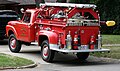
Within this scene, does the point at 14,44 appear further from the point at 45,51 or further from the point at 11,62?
the point at 11,62

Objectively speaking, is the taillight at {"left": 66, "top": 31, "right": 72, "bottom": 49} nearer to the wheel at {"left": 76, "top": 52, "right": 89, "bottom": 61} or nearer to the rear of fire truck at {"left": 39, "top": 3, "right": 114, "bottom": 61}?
the rear of fire truck at {"left": 39, "top": 3, "right": 114, "bottom": 61}

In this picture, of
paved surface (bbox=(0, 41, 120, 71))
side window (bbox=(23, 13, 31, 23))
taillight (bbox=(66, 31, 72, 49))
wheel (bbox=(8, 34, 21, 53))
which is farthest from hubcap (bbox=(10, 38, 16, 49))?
taillight (bbox=(66, 31, 72, 49))

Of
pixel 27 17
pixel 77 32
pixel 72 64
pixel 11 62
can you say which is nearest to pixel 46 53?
pixel 72 64

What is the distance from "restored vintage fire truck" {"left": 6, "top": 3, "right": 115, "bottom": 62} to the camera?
49.7ft

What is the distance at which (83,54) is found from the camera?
16922 mm

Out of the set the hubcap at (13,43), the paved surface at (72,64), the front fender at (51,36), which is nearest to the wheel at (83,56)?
the paved surface at (72,64)

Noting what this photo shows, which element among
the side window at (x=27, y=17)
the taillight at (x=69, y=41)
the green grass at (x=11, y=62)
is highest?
the side window at (x=27, y=17)

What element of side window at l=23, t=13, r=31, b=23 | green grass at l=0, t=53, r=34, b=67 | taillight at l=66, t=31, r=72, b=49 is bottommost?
green grass at l=0, t=53, r=34, b=67

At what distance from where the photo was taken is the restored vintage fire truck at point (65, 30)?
49.7ft

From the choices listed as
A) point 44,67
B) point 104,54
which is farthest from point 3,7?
point 44,67

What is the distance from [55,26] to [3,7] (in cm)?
1994

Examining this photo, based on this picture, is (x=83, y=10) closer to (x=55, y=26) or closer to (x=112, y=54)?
(x=55, y=26)

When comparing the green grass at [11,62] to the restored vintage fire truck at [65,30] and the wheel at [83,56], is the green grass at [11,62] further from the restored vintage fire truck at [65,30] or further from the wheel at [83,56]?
the wheel at [83,56]

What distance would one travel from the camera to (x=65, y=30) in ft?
49.3
